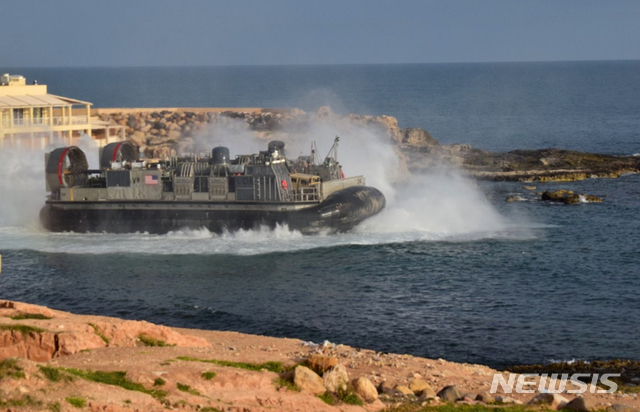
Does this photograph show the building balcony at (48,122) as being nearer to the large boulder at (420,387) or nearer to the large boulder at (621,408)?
the large boulder at (420,387)

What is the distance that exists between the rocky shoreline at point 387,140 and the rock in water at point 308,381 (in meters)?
46.1

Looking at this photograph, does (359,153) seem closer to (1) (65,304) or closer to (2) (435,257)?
(2) (435,257)

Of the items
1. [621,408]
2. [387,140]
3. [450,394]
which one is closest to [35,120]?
[387,140]

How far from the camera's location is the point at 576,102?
162250mm

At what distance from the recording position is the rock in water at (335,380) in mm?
17516

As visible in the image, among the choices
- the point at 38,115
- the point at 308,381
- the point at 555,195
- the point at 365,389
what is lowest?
the point at 365,389

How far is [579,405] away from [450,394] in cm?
248

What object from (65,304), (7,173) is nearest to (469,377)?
(65,304)

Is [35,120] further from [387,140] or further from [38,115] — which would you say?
[387,140]

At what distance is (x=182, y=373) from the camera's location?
679 inches

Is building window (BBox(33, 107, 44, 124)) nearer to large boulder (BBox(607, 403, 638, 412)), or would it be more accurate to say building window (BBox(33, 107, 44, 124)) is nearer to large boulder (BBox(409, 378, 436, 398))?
large boulder (BBox(409, 378, 436, 398))

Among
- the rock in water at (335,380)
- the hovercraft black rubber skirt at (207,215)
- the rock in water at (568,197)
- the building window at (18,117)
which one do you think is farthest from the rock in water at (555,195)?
the rock in water at (335,380)

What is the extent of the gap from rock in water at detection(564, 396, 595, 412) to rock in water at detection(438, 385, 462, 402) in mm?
2094

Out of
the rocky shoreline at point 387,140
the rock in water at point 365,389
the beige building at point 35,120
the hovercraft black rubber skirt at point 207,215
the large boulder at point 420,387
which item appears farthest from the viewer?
Answer: the rocky shoreline at point 387,140
